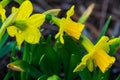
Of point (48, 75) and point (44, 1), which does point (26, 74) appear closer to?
point (48, 75)

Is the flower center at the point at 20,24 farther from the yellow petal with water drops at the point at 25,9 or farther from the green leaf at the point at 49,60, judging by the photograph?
the green leaf at the point at 49,60

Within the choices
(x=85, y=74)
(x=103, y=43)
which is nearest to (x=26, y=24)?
(x=103, y=43)

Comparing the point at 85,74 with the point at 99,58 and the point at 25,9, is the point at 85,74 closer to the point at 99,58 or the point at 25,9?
the point at 99,58

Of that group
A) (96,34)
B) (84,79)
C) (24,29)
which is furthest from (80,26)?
(96,34)

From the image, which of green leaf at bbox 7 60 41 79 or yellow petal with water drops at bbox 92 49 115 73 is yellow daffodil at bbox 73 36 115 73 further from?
green leaf at bbox 7 60 41 79

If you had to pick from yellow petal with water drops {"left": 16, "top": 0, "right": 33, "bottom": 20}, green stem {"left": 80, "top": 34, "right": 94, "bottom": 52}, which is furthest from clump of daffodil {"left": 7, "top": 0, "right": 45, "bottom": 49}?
green stem {"left": 80, "top": 34, "right": 94, "bottom": 52}

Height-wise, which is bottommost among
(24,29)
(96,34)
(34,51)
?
(96,34)

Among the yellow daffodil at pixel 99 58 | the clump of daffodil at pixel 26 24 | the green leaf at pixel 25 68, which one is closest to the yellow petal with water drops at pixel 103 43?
the yellow daffodil at pixel 99 58
